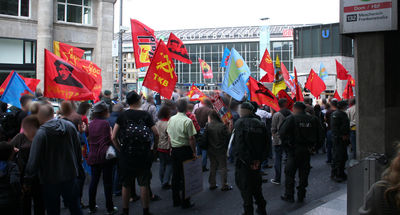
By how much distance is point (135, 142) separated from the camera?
528 cm

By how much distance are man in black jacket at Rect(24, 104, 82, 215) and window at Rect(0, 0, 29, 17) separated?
23361 millimetres

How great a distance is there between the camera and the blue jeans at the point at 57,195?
176 inches

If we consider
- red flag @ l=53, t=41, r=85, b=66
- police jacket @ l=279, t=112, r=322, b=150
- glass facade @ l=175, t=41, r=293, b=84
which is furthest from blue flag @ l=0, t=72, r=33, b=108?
glass facade @ l=175, t=41, r=293, b=84

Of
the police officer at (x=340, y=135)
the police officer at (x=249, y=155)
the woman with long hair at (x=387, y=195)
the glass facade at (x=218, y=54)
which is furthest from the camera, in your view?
the glass facade at (x=218, y=54)

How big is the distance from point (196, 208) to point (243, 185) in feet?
4.15

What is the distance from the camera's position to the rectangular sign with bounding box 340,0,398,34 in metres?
5.24

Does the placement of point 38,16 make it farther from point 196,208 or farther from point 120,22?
point 196,208

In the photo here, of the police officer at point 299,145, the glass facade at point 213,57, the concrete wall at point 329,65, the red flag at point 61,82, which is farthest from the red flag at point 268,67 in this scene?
the glass facade at point 213,57

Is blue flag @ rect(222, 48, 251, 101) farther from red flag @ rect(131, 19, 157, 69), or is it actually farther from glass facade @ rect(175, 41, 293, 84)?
glass facade @ rect(175, 41, 293, 84)

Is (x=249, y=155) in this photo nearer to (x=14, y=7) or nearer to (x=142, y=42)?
(x=142, y=42)

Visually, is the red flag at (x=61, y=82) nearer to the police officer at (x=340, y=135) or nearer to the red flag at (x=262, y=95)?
the red flag at (x=262, y=95)

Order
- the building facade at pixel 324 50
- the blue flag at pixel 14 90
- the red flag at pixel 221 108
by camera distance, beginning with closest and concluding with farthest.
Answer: the red flag at pixel 221 108 < the blue flag at pixel 14 90 < the building facade at pixel 324 50

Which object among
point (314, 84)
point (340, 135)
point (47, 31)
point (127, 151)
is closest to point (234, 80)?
point (340, 135)

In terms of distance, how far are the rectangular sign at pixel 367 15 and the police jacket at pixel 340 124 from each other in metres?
3.14
